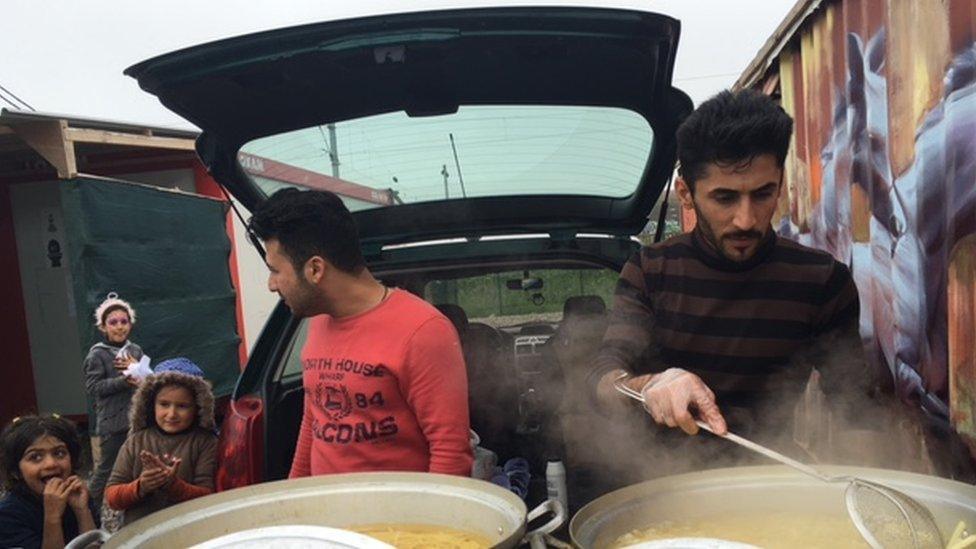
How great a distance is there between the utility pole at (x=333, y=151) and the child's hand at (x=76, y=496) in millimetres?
1595

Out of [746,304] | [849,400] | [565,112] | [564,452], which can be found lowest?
[564,452]

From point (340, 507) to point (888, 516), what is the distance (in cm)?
95

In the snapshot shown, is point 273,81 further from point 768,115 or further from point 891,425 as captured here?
point 891,425

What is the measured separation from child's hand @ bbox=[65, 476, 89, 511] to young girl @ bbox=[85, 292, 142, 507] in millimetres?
2496

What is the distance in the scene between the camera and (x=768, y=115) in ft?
5.71

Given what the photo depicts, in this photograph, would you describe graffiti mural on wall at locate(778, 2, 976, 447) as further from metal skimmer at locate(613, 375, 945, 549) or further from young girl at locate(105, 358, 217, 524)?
young girl at locate(105, 358, 217, 524)

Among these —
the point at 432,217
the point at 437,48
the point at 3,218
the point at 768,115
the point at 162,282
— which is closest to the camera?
the point at 768,115

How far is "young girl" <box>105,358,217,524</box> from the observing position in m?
3.41

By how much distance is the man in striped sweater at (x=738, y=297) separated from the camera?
5.80 feet

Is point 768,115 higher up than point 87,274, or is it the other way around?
point 768,115

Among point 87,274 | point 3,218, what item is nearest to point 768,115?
point 87,274

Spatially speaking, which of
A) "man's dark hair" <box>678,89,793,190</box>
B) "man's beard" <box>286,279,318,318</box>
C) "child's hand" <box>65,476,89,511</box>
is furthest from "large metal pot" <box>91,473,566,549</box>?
"child's hand" <box>65,476,89,511</box>

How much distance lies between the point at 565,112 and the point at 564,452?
69.3 inches

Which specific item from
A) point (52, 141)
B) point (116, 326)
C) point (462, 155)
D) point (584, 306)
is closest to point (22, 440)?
point (462, 155)
